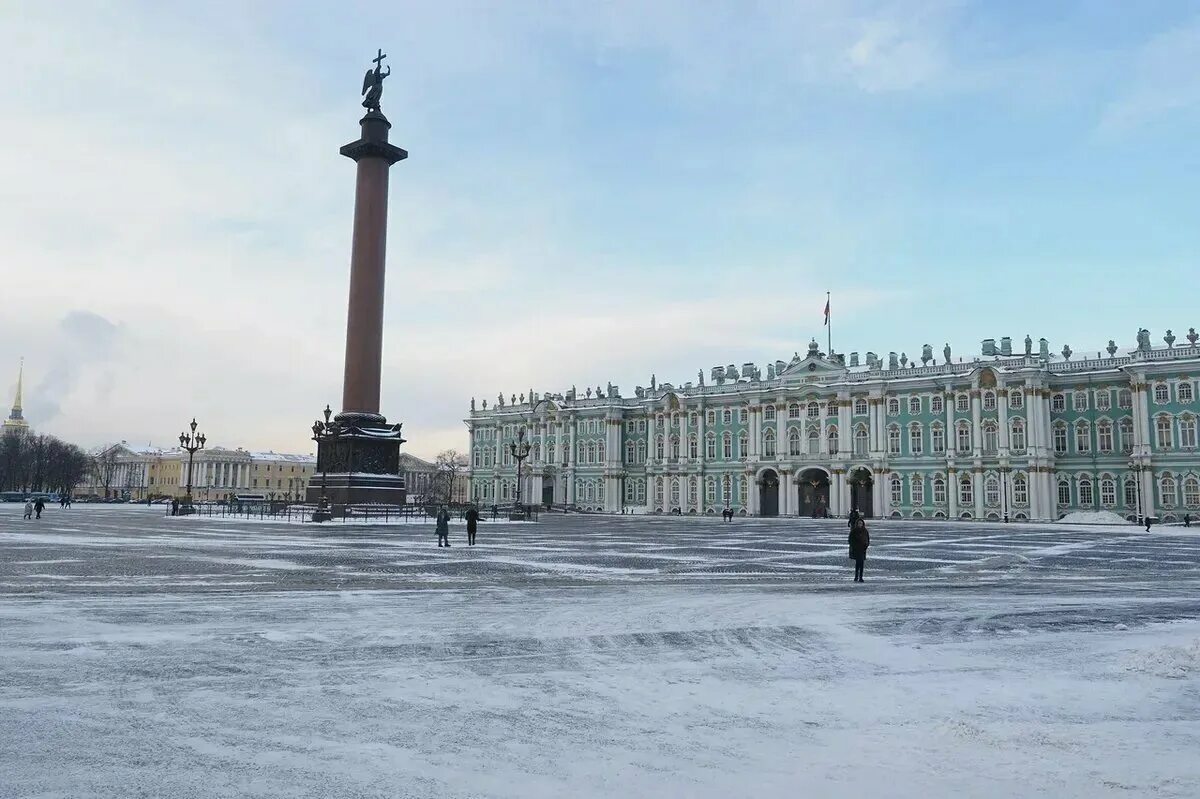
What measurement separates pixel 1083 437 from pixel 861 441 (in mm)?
17016

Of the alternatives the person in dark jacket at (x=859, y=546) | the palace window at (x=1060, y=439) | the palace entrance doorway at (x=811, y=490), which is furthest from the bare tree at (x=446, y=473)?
the person in dark jacket at (x=859, y=546)

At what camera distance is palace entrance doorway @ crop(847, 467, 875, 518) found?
3098 inches

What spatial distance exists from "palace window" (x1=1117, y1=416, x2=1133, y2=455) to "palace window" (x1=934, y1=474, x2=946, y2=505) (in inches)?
513

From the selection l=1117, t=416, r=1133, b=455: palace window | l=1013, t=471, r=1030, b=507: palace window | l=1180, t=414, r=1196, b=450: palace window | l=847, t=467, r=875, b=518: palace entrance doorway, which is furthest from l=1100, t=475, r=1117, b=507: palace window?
l=847, t=467, r=875, b=518: palace entrance doorway

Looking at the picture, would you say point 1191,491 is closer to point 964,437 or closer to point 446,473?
point 964,437

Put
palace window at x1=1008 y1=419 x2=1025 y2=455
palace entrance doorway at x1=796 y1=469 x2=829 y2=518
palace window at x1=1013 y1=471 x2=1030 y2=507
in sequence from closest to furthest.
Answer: palace window at x1=1013 y1=471 x2=1030 y2=507
palace window at x1=1008 y1=419 x2=1025 y2=455
palace entrance doorway at x1=796 y1=469 x2=829 y2=518

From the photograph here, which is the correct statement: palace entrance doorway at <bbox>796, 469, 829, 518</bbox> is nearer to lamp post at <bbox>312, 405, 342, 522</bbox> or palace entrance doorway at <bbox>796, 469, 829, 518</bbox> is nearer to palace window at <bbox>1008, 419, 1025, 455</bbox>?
palace window at <bbox>1008, 419, 1025, 455</bbox>

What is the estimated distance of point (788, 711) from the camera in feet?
24.1

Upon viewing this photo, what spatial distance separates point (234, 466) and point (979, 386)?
13411 cm

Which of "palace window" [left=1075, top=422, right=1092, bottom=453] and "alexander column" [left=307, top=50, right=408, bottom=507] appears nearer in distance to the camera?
"alexander column" [left=307, top=50, right=408, bottom=507]

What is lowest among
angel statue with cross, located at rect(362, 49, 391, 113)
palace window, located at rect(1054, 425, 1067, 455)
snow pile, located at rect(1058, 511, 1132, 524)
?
snow pile, located at rect(1058, 511, 1132, 524)

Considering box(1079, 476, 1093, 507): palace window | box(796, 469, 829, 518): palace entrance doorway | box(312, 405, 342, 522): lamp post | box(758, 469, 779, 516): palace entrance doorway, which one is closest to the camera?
box(312, 405, 342, 522): lamp post

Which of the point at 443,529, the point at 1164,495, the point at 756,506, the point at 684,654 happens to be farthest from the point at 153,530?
the point at 1164,495

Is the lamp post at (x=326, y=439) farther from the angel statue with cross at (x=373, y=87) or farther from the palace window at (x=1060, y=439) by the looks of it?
the palace window at (x=1060, y=439)
